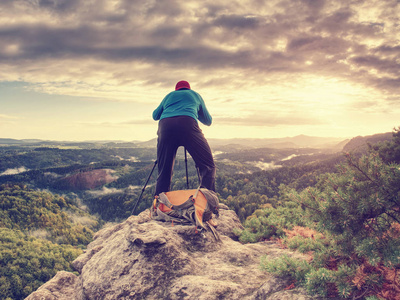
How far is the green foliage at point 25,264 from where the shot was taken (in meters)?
80.1

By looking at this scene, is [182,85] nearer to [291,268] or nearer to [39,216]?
[291,268]

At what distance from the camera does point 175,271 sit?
5074 millimetres

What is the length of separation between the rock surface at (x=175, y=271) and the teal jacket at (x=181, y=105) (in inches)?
136

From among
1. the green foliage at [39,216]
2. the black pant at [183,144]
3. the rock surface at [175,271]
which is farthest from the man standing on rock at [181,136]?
the green foliage at [39,216]

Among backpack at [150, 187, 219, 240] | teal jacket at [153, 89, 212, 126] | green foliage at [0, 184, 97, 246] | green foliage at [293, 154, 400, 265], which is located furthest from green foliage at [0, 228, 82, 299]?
green foliage at [293, 154, 400, 265]

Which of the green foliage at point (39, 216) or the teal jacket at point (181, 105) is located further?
the green foliage at point (39, 216)

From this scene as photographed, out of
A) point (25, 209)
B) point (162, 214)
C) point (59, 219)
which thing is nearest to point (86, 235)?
point (59, 219)

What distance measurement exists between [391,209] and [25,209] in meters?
176

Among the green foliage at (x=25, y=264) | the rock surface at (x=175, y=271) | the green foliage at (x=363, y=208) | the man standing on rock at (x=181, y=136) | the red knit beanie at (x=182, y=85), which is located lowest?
the green foliage at (x=25, y=264)

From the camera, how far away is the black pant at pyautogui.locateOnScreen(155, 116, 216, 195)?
6789 mm

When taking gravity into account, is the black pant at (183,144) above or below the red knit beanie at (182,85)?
below

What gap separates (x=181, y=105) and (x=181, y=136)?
3.36ft

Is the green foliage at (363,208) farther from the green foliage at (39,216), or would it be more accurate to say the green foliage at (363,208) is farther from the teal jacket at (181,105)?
the green foliage at (39,216)

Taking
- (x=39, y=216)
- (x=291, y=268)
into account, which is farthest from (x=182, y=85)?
(x=39, y=216)
